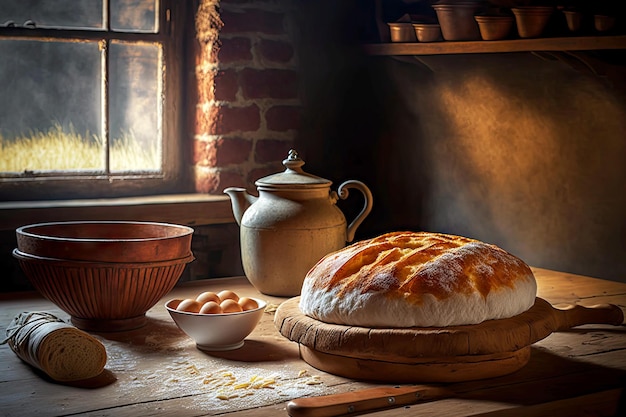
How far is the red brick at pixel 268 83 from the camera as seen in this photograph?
260cm

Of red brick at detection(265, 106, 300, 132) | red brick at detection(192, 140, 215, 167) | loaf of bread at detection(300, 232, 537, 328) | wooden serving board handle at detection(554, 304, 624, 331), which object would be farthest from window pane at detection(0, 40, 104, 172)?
wooden serving board handle at detection(554, 304, 624, 331)

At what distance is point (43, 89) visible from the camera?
2484 millimetres

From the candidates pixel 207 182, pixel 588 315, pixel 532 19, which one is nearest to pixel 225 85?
pixel 207 182

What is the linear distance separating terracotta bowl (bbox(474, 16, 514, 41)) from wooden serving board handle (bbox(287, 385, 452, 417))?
1.29 meters

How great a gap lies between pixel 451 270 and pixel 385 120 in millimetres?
1513

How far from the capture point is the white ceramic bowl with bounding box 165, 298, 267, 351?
5.07 ft

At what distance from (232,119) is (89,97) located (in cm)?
43

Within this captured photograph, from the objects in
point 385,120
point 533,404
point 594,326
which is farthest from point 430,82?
point 533,404

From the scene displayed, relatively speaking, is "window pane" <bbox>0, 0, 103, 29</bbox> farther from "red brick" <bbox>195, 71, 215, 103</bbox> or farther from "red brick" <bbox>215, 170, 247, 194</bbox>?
"red brick" <bbox>215, 170, 247, 194</bbox>

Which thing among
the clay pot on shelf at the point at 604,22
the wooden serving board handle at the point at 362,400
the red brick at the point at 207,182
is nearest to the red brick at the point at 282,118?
the red brick at the point at 207,182

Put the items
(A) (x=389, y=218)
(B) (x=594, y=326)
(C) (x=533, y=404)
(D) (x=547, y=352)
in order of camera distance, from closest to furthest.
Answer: (C) (x=533, y=404) → (D) (x=547, y=352) → (B) (x=594, y=326) → (A) (x=389, y=218)

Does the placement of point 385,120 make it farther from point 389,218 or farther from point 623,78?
point 623,78

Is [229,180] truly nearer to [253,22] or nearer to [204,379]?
[253,22]

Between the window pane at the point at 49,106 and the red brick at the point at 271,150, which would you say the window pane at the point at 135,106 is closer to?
the window pane at the point at 49,106
